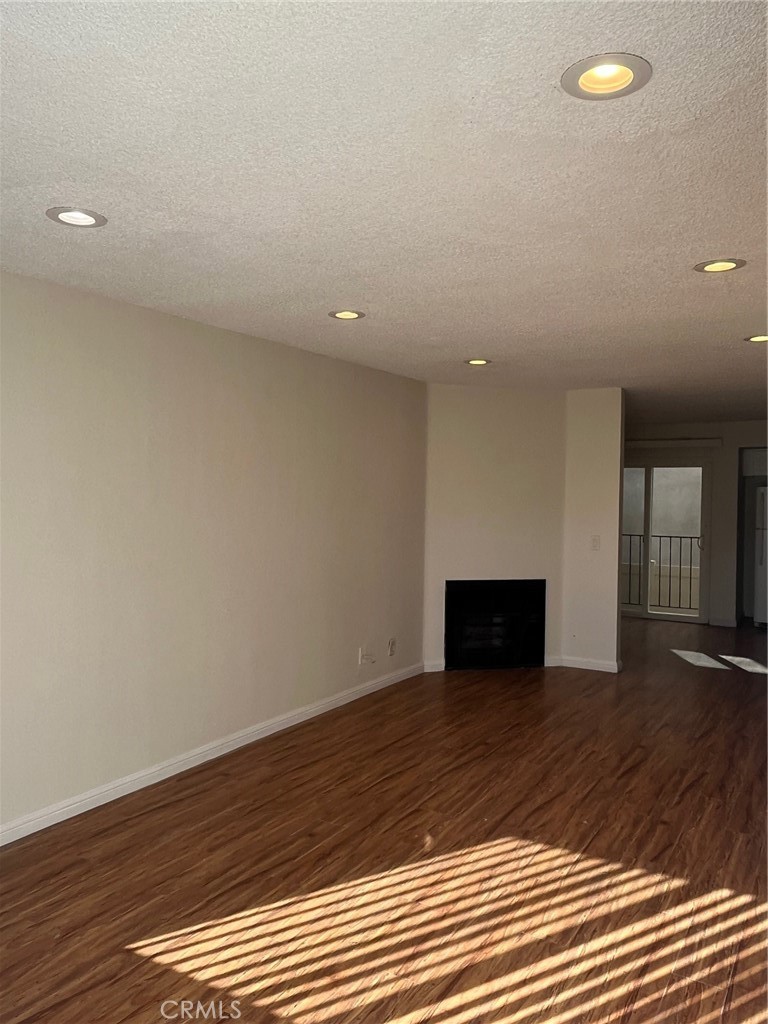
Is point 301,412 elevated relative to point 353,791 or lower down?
elevated

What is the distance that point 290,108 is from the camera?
6.18ft

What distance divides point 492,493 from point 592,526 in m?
0.93

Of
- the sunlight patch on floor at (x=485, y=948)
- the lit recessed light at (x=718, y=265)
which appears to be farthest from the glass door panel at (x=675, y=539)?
the sunlight patch on floor at (x=485, y=948)

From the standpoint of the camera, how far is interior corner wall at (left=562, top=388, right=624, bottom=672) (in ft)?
21.7

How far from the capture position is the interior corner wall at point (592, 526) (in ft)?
21.7

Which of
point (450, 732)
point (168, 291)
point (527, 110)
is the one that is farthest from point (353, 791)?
point (527, 110)

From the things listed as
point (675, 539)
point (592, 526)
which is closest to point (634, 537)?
point (675, 539)

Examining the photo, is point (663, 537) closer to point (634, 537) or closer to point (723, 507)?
point (634, 537)

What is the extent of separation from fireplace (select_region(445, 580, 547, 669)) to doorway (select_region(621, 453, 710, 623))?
320cm

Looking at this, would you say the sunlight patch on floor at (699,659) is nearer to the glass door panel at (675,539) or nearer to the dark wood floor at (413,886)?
the glass door panel at (675,539)

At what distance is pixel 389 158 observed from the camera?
2.15 metres

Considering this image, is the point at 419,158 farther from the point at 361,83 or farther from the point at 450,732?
the point at 450,732

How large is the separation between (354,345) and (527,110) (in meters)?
3.00

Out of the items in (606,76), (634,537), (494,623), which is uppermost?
(606,76)
